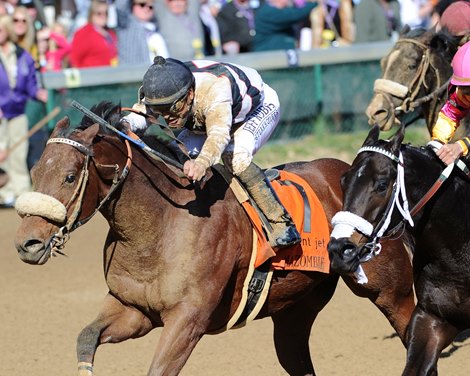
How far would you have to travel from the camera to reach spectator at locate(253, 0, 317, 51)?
12.9m

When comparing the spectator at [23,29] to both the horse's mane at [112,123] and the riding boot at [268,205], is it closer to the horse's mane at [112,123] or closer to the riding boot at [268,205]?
the horse's mane at [112,123]

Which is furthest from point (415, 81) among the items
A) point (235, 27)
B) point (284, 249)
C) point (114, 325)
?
point (235, 27)

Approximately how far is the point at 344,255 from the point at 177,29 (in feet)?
25.8

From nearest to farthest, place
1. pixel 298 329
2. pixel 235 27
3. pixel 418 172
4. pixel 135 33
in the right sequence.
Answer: pixel 418 172 → pixel 298 329 → pixel 135 33 → pixel 235 27

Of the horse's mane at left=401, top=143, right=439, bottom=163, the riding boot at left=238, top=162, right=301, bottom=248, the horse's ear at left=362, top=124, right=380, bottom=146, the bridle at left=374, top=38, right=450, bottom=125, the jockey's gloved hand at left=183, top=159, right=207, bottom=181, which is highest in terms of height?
the horse's ear at left=362, top=124, right=380, bottom=146

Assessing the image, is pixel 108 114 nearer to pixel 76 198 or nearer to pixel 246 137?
pixel 76 198

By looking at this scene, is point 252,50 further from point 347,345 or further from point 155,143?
point 155,143

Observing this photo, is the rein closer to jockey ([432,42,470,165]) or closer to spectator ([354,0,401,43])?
jockey ([432,42,470,165])

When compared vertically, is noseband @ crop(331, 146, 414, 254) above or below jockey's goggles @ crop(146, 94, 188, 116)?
below

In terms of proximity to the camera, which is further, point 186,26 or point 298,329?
point 186,26

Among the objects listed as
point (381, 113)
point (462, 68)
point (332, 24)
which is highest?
point (462, 68)

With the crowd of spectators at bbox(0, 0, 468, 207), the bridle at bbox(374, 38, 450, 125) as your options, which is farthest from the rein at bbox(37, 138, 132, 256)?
the crowd of spectators at bbox(0, 0, 468, 207)

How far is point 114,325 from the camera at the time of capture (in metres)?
5.00

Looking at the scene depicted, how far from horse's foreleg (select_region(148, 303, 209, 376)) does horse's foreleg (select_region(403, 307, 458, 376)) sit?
961 millimetres
